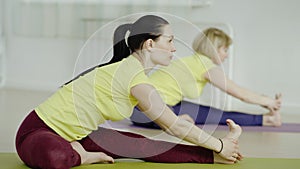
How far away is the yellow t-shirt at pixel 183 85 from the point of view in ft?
8.23

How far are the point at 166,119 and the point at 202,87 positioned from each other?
1011mm

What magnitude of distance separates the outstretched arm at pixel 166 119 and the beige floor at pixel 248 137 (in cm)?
36

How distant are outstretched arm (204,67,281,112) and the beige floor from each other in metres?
0.21

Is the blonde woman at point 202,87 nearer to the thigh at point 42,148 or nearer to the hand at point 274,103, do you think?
the hand at point 274,103

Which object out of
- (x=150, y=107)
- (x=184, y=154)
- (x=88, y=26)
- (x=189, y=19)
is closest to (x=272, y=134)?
(x=184, y=154)

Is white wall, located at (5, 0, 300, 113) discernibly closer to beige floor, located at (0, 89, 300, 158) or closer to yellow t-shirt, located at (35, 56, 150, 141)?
beige floor, located at (0, 89, 300, 158)

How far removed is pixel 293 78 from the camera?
3.66 m

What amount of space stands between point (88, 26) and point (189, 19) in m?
0.69

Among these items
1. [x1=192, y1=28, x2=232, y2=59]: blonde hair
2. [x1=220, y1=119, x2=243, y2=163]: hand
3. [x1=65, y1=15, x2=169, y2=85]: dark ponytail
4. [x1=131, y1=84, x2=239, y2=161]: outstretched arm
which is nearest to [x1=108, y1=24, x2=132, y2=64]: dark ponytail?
[x1=65, y1=15, x2=169, y2=85]: dark ponytail

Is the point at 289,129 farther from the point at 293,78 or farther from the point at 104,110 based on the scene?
the point at 104,110

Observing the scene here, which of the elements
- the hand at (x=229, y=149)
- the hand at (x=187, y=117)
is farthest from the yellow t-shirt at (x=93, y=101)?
the hand at (x=187, y=117)

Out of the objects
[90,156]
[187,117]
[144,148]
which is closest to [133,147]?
[144,148]

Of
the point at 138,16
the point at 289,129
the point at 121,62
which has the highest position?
the point at 138,16

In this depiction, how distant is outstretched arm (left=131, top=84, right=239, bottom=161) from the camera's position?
67.6 inches
